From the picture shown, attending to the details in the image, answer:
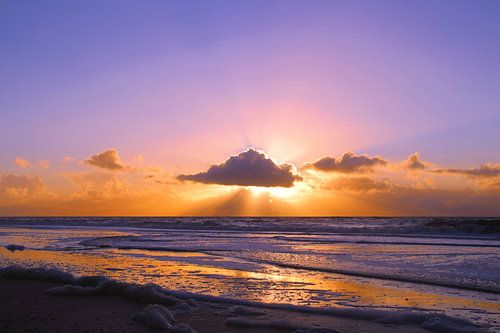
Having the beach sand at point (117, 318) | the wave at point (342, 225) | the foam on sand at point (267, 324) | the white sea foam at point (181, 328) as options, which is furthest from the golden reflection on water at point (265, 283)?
the wave at point (342, 225)

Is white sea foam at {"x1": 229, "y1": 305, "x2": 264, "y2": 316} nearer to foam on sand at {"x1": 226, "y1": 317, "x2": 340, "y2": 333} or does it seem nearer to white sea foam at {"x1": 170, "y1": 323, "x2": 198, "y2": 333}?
foam on sand at {"x1": 226, "y1": 317, "x2": 340, "y2": 333}

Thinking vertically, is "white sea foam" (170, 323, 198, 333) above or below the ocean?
above

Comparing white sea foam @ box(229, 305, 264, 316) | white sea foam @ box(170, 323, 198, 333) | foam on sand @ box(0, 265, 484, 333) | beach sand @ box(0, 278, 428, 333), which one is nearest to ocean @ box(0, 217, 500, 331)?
foam on sand @ box(0, 265, 484, 333)

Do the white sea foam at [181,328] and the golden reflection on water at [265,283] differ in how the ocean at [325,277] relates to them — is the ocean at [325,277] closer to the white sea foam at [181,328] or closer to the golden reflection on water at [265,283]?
the golden reflection on water at [265,283]

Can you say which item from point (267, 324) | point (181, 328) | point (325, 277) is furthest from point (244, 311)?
point (325, 277)

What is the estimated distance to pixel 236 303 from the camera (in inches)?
380

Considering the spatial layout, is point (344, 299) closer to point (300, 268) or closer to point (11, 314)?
point (300, 268)

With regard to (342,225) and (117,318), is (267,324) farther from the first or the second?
(342,225)

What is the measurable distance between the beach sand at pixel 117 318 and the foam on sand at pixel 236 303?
0.22 metres

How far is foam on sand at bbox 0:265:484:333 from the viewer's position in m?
7.86

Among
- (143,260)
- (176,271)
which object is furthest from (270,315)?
(143,260)

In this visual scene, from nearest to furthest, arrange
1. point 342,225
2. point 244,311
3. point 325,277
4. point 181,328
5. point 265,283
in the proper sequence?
point 181,328 < point 244,311 < point 265,283 < point 325,277 < point 342,225

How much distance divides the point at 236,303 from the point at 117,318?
261 cm

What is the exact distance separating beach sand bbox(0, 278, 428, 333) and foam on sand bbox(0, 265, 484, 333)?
216mm
